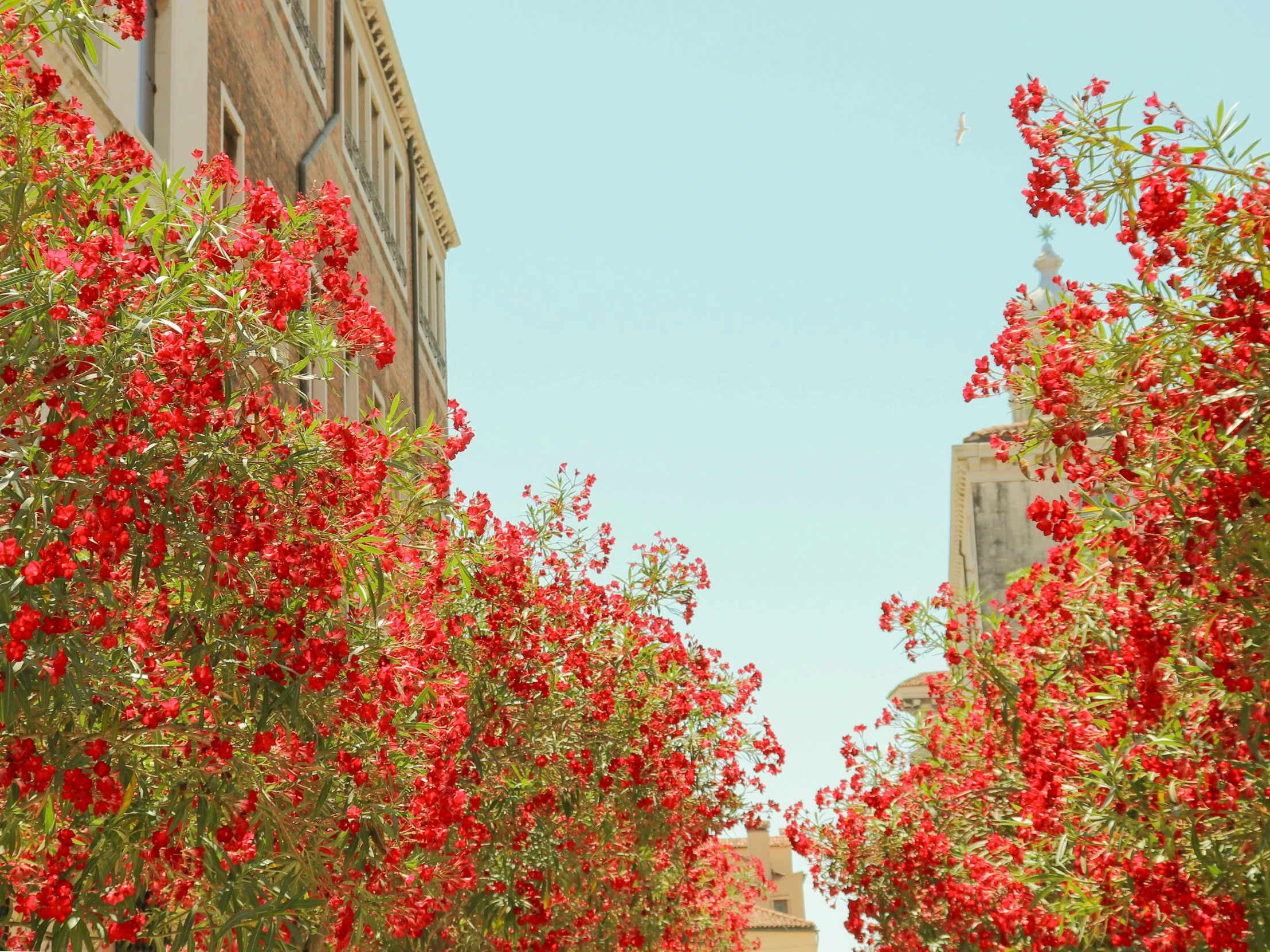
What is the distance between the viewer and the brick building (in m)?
14.0

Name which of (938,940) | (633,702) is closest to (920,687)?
(938,940)

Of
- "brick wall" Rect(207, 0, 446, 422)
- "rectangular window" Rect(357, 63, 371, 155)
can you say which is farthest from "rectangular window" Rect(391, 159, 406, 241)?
"rectangular window" Rect(357, 63, 371, 155)

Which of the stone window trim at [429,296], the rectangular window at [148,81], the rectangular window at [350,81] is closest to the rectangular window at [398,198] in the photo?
the stone window trim at [429,296]

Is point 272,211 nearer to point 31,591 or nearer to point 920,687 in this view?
point 31,591

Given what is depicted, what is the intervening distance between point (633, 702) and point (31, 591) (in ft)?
27.3

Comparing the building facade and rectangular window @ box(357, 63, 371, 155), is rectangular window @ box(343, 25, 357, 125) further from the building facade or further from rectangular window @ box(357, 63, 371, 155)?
the building facade

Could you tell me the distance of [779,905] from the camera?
75.9 meters

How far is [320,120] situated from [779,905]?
62.9 meters

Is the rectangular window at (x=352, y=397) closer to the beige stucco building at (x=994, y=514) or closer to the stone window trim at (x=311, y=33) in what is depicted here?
the stone window trim at (x=311, y=33)

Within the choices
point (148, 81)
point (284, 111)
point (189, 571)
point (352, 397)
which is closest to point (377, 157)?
point (352, 397)

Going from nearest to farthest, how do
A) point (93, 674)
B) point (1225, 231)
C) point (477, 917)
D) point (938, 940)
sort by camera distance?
point (93, 674), point (1225, 231), point (477, 917), point (938, 940)

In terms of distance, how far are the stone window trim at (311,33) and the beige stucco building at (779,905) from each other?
52.2 meters

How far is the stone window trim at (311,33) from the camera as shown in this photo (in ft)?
67.8

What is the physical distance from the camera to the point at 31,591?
5.29 m
